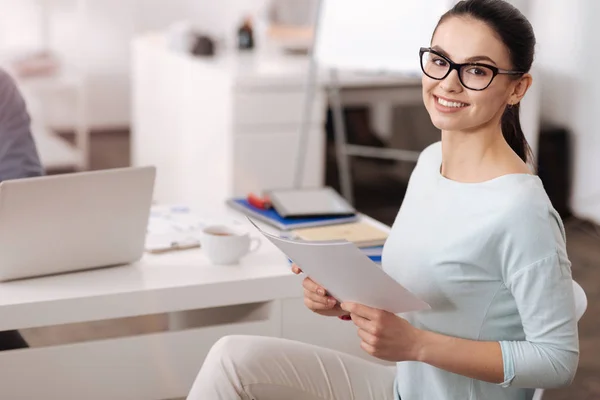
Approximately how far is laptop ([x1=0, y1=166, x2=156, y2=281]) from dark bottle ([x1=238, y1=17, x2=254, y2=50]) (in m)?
2.63

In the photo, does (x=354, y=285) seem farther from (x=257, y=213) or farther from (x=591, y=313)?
(x=591, y=313)

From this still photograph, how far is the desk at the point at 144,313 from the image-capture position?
65.3 inches

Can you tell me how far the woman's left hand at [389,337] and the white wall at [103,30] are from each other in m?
4.75

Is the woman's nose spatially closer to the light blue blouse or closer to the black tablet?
the light blue blouse

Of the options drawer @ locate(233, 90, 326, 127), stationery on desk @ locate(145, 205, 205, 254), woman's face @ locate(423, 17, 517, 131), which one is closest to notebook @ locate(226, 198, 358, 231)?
stationery on desk @ locate(145, 205, 205, 254)

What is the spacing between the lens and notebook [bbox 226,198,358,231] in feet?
6.98

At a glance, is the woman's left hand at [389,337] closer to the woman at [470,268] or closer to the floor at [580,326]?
the woman at [470,268]

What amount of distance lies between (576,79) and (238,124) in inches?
51.9

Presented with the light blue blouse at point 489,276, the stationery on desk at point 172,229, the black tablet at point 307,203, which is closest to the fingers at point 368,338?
the light blue blouse at point 489,276

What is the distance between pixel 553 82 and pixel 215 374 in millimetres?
1750

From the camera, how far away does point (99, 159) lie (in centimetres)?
561

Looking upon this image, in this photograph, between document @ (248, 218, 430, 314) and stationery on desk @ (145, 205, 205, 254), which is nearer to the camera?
document @ (248, 218, 430, 314)

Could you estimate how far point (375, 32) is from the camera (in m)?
3.36

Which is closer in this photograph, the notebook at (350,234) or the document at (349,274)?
the document at (349,274)
